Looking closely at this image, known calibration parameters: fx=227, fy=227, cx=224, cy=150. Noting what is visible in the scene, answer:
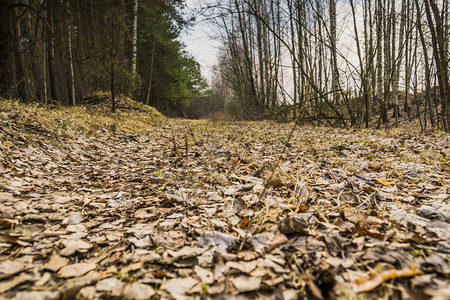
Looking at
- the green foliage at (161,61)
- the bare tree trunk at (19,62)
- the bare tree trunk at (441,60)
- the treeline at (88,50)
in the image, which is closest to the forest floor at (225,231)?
the bare tree trunk at (441,60)

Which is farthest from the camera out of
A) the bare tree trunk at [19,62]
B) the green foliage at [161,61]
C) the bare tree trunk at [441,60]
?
the green foliage at [161,61]

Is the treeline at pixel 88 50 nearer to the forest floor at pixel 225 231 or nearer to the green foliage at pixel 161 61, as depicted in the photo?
the green foliage at pixel 161 61

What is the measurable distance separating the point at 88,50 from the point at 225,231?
28.4ft

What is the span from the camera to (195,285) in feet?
2.92

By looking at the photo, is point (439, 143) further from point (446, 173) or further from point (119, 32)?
point (119, 32)

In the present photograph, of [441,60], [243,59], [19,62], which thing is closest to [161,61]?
[243,59]

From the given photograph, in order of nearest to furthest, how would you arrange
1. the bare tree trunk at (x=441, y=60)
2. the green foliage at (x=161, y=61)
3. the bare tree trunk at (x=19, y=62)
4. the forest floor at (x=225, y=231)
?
the forest floor at (x=225, y=231)
the bare tree trunk at (x=441, y=60)
the bare tree trunk at (x=19, y=62)
the green foliage at (x=161, y=61)

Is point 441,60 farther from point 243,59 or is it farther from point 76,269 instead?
point 243,59

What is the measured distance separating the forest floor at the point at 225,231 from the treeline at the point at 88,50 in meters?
3.70

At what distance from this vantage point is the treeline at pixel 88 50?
4.95m

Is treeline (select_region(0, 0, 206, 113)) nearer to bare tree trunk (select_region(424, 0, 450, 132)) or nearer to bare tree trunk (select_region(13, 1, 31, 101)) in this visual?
bare tree trunk (select_region(13, 1, 31, 101))

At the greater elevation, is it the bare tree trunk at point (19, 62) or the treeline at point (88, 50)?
the treeline at point (88, 50)

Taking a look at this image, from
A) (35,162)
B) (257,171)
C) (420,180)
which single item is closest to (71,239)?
(257,171)

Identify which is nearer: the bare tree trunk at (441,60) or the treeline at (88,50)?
the bare tree trunk at (441,60)
